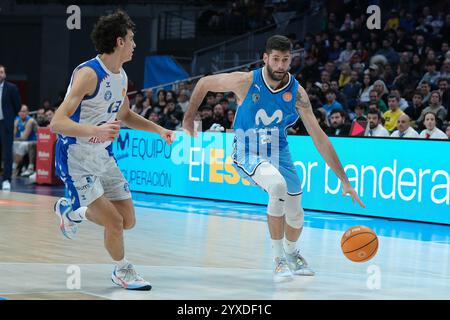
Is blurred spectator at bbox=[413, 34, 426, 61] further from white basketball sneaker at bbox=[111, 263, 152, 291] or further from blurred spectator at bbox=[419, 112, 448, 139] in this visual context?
white basketball sneaker at bbox=[111, 263, 152, 291]

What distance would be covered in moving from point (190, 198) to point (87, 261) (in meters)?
7.42

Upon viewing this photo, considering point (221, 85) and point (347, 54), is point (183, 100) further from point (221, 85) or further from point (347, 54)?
point (221, 85)

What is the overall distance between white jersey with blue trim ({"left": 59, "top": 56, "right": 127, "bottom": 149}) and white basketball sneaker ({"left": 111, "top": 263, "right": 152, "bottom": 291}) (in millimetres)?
951

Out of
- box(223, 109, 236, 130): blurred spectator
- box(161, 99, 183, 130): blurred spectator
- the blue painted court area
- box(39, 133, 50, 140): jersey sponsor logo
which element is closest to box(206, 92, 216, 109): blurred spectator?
box(161, 99, 183, 130): blurred spectator

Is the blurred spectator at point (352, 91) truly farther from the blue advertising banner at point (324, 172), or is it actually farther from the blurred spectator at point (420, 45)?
the blue advertising banner at point (324, 172)

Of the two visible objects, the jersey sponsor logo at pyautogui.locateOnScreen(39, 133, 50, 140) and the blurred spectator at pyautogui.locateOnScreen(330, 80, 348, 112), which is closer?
the blurred spectator at pyautogui.locateOnScreen(330, 80, 348, 112)

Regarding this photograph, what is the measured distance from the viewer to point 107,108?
6.70m

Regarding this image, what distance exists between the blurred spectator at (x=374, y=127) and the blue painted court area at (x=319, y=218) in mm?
1375

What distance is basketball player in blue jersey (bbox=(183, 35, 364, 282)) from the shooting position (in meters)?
7.62

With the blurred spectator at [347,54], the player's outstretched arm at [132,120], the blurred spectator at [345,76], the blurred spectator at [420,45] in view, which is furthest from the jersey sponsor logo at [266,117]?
the blurred spectator at [347,54]

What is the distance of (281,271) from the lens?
752 centimetres

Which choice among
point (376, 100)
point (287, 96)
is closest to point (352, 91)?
point (376, 100)
